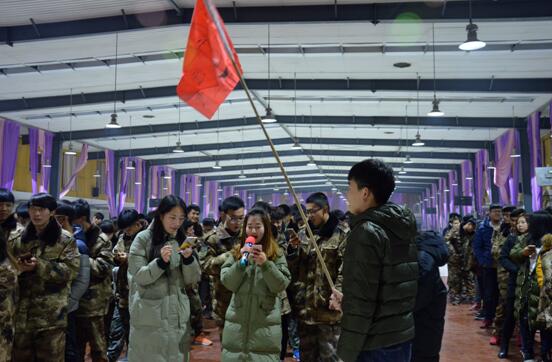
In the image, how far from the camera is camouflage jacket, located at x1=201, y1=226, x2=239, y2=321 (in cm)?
395

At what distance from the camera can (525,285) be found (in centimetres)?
469

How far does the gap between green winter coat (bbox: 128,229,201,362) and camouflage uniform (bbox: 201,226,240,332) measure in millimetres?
601

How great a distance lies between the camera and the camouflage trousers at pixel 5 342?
2.57 metres

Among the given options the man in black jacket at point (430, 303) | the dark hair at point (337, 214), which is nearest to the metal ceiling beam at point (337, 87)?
the dark hair at point (337, 214)

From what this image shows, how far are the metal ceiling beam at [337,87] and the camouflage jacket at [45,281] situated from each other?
31.8 ft

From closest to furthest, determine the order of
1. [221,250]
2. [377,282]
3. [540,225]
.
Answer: [377,282] → [221,250] → [540,225]

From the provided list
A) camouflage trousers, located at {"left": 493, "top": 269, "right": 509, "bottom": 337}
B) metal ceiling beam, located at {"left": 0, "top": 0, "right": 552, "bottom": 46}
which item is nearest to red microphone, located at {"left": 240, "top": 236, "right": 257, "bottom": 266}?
camouflage trousers, located at {"left": 493, "top": 269, "right": 509, "bottom": 337}

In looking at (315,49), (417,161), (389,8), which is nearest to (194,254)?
(389,8)

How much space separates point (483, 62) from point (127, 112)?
10067 mm

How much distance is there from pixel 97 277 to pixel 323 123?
13191mm

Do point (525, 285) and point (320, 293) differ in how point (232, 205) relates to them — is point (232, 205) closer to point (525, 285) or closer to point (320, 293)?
point (320, 293)

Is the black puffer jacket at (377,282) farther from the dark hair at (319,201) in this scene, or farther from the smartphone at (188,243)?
the dark hair at (319,201)

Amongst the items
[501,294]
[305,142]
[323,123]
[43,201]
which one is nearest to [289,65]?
[323,123]

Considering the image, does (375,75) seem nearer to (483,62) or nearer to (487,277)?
(483,62)
